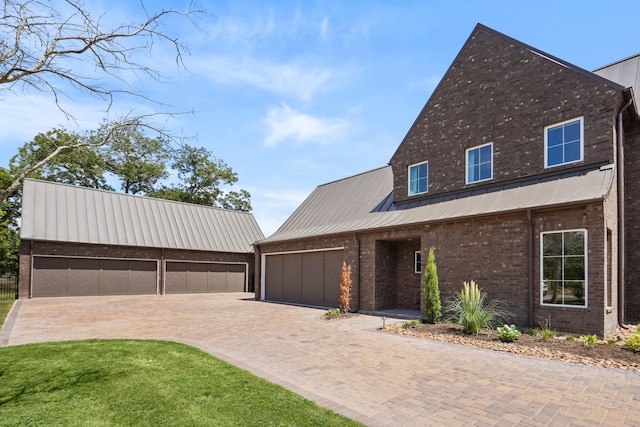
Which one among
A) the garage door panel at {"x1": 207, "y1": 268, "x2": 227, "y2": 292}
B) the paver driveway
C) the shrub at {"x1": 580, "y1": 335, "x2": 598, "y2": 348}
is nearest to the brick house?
the shrub at {"x1": 580, "y1": 335, "x2": 598, "y2": 348}

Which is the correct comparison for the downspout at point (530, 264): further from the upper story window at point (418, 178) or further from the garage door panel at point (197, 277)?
the garage door panel at point (197, 277)

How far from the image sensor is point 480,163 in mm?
12680

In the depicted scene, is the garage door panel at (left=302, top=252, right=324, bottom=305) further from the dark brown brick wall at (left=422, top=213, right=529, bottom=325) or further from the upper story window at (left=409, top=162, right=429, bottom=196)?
the dark brown brick wall at (left=422, top=213, right=529, bottom=325)

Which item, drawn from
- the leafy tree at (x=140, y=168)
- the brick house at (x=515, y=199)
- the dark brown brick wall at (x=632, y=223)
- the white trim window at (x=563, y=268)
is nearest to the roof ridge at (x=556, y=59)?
the brick house at (x=515, y=199)

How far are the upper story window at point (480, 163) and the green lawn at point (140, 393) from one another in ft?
33.2

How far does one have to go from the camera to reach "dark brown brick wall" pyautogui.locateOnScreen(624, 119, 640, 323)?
11.0 metres

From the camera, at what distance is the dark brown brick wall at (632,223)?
11.0 m

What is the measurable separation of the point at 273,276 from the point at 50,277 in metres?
12.0

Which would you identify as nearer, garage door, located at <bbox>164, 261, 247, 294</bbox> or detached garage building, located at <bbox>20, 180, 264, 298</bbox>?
detached garage building, located at <bbox>20, 180, 264, 298</bbox>

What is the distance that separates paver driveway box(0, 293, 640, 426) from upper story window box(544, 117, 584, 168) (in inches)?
245

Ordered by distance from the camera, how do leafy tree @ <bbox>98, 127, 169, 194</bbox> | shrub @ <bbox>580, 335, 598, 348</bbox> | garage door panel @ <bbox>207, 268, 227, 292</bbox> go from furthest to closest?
leafy tree @ <bbox>98, 127, 169, 194</bbox> → garage door panel @ <bbox>207, 268, 227, 292</bbox> → shrub @ <bbox>580, 335, 598, 348</bbox>

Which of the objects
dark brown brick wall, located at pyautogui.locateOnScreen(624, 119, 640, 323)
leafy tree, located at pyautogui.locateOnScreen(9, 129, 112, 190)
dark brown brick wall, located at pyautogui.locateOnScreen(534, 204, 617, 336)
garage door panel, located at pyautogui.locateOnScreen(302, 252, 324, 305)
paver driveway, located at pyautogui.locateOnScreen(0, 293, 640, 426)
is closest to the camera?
paver driveway, located at pyautogui.locateOnScreen(0, 293, 640, 426)

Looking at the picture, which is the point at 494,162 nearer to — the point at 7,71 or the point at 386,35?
the point at 386,35

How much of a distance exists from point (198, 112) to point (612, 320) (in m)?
10.9
